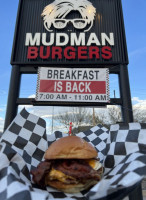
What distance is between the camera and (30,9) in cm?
399

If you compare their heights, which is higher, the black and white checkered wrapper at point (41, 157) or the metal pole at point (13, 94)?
the metal pole at point (13, 94)

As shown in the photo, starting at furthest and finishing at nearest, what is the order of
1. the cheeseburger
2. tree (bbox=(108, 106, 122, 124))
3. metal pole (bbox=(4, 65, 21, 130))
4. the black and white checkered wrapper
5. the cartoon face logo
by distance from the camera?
tree (bbox=(108, 106, 122, 124))
the cartoon face logo
metal pole (bbox=(4, 65, 21, 130))
the cheeseburger
the black and white checkered wrapper

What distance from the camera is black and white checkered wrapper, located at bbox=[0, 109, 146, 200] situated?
3.13ft

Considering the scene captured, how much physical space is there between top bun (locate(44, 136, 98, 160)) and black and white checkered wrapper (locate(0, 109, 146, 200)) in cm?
26

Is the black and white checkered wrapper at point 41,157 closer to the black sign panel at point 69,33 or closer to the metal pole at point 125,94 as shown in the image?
the metal pole at point 125,94

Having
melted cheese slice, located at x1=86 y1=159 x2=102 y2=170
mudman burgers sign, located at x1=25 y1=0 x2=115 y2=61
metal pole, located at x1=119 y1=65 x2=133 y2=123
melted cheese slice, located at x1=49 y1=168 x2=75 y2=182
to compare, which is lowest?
melted cheese slice, located at x1=49 y1=168 x2=75 y2=182

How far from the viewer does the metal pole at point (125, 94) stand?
304cm

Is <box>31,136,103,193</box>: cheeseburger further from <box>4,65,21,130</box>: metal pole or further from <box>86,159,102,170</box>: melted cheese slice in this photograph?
<box>4,65,21,130</box>: metal pole

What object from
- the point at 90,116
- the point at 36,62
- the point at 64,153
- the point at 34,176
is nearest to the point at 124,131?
the point at 64,153

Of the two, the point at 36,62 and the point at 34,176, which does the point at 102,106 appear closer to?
the point at 36,62

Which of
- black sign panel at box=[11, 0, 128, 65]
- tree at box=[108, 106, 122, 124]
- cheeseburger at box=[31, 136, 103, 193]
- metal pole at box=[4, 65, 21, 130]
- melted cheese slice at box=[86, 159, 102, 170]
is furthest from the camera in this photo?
tree at box=[108, 106, 122, 124]

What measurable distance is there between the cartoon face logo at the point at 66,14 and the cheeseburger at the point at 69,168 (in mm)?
3226

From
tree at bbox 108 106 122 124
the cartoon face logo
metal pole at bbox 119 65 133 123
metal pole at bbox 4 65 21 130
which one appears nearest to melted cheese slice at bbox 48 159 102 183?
Result: metal pole at bbox 119 65 133 123

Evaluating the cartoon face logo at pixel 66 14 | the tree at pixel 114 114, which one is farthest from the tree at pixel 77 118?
the cartoon face logo at pixel 66 14
